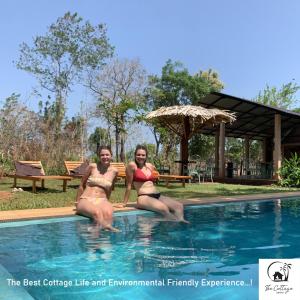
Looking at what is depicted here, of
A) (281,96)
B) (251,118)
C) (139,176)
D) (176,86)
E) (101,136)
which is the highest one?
(176,86)

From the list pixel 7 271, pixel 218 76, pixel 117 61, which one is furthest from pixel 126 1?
pixel 218 76

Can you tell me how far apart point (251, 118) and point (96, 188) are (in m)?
15.4

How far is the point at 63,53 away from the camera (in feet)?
77.5

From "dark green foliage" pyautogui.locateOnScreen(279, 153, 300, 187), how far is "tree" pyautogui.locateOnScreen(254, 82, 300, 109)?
16.5 m

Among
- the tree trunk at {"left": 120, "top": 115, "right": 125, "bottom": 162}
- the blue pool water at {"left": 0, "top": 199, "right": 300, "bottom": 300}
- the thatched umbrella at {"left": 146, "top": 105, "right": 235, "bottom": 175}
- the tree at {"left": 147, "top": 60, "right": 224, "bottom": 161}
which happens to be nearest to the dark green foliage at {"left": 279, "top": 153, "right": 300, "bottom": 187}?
the thatched umbrella at {"left": 146, "top": 105, "right": 235, "bottom": 175}

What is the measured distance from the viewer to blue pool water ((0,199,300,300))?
3.28 m

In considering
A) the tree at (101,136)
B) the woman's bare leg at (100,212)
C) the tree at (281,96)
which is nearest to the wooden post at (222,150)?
the tree at (101,136)

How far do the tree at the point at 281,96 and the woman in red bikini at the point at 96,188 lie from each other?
27.5m

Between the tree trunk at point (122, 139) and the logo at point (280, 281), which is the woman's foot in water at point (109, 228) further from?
the tree trunk at point (122, 139)

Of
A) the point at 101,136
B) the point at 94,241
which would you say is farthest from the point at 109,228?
the point at 101,136

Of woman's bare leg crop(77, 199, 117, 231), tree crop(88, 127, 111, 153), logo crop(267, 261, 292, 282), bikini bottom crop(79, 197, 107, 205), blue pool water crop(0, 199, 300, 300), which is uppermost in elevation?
tree crop(88, 127, 111, 153)

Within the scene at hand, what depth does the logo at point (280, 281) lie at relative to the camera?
2844 mm

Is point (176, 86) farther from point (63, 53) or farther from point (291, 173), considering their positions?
point (291, 173)

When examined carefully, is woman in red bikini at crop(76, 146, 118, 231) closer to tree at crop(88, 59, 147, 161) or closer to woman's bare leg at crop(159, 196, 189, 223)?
woman's bare leg at crop(159, 196, 189, 223)
